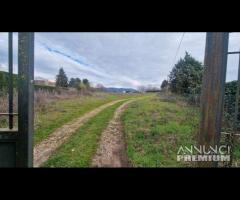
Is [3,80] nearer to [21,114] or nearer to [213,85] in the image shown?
[21,114]

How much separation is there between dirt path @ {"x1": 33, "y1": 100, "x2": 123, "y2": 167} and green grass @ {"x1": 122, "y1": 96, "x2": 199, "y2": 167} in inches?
31.9

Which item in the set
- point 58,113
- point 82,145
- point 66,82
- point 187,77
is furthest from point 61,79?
point 187,77

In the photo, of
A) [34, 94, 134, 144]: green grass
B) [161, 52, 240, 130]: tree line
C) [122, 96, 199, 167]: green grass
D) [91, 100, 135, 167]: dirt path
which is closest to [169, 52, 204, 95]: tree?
[161, 52, 240, 130]: tree line

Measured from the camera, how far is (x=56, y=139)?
4.00 meters

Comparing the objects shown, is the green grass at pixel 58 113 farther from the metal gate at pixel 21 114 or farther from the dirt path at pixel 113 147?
the metal gate at pixel 21 114

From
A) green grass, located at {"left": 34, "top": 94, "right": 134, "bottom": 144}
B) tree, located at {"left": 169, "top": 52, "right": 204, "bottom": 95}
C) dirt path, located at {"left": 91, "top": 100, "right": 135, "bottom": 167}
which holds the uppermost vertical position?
tree, located at {"left": 169, "top": 52, "right": 204, "bottom": 95}

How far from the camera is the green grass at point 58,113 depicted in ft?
12.1

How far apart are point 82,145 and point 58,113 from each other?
71cm

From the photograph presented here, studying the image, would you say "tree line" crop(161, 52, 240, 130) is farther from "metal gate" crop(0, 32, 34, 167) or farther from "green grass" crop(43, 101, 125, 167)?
"metal gate" crop(0, 32, 34, 167)

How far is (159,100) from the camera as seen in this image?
4211 mm

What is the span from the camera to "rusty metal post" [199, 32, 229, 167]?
196cm
